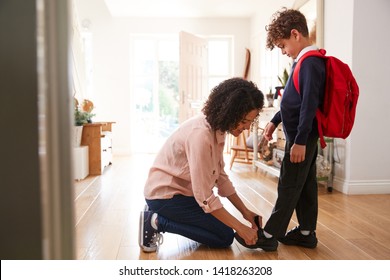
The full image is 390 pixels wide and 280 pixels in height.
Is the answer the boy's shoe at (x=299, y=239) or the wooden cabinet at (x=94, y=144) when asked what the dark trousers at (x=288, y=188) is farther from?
the wooden cabinet at (x=94, y=144)

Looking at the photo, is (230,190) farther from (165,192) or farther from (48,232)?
(48,232)

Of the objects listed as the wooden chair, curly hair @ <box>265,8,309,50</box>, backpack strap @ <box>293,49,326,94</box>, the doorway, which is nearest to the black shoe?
backpack strap @ <box>293,49,326,94</box>

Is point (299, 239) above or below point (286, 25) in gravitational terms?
below

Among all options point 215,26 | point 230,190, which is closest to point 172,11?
point 215,26

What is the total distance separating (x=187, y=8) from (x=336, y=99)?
496 centimetres

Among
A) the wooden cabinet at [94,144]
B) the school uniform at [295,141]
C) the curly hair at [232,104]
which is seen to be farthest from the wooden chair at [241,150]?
the curly hair at [232,104]

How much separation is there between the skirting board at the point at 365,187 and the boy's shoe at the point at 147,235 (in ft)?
6.44

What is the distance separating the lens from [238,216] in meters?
2.52

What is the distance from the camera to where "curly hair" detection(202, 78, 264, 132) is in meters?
1.66

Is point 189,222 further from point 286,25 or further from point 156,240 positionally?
point 286,25

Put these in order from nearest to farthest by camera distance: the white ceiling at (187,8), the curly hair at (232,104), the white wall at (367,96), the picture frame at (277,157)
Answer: the curly hair at (232,104)
the white wall at (367,96)
the picture frame at (277,157)
the white ceiling at (187,8)

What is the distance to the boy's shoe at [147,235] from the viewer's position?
183cm

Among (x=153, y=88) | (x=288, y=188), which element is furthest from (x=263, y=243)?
(x=153, y=88)
